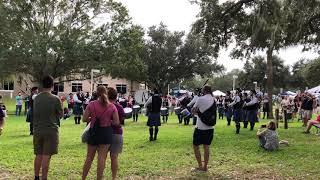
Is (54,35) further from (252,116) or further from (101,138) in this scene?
(101,138)

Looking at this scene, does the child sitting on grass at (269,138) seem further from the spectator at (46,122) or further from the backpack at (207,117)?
the spectator at (46,122)

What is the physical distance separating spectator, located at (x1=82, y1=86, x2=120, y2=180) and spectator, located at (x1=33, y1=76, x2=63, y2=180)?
554mm

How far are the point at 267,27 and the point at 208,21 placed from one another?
2572 mm

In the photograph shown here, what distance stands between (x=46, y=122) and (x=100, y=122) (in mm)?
918

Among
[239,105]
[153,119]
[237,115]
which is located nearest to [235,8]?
[239,105]

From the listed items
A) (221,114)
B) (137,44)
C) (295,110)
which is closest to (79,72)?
(137,44)

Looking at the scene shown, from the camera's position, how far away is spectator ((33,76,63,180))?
788 cm

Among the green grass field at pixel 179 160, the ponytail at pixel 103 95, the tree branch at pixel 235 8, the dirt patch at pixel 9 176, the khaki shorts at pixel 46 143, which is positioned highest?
the tree branch at pixel 235 8

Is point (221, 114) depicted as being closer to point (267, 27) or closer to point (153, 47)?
point (267, 27)

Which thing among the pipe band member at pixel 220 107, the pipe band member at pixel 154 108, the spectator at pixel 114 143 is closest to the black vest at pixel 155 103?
the pipe band member at pixel 154 108

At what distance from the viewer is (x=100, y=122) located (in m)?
7.77

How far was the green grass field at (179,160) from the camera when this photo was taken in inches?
374

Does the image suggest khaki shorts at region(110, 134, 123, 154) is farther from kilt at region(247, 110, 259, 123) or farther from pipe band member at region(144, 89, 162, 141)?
kilt at region(247, 110, 259, 123)

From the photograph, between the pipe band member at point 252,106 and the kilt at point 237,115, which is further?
the pipe band member at point 252,106
